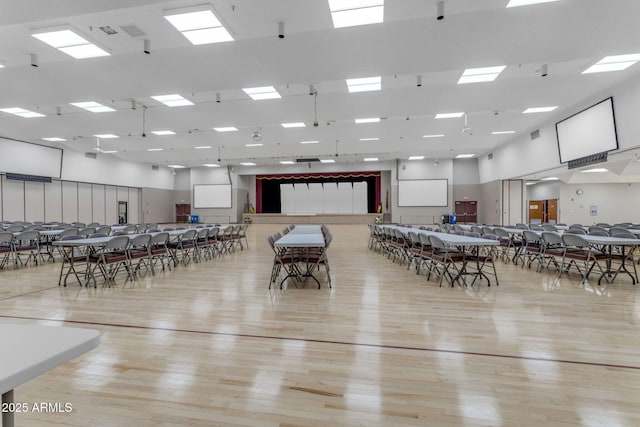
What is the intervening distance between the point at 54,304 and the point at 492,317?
5275 mm

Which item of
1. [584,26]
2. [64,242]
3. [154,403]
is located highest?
[584,26]

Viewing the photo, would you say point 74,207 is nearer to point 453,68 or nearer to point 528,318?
point 453,68

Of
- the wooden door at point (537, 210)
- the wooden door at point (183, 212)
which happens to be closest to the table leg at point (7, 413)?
the wooden door at point (537, 210)

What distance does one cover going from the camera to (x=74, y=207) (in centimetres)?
1508

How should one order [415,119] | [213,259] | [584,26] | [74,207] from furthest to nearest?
[74,207] → [415,119] → [213,259] → [584,26]

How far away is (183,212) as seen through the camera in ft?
72.9

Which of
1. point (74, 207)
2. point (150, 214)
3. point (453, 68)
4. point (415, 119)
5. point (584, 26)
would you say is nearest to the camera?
point (584, 26)

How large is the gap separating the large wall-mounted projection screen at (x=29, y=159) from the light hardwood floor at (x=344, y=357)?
36.2 ft

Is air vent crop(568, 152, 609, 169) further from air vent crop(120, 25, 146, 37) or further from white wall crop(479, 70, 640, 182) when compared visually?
air vent crop(120, 25, 146, 37)

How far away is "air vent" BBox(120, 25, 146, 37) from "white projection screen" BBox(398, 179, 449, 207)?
54.6 feet

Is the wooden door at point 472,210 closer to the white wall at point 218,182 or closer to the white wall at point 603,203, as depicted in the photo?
the white wall at point 603,203

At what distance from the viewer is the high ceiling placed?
167 inches

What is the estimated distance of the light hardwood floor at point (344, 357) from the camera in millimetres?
1778

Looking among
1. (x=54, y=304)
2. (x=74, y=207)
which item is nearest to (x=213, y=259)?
(x=54, y=304)
